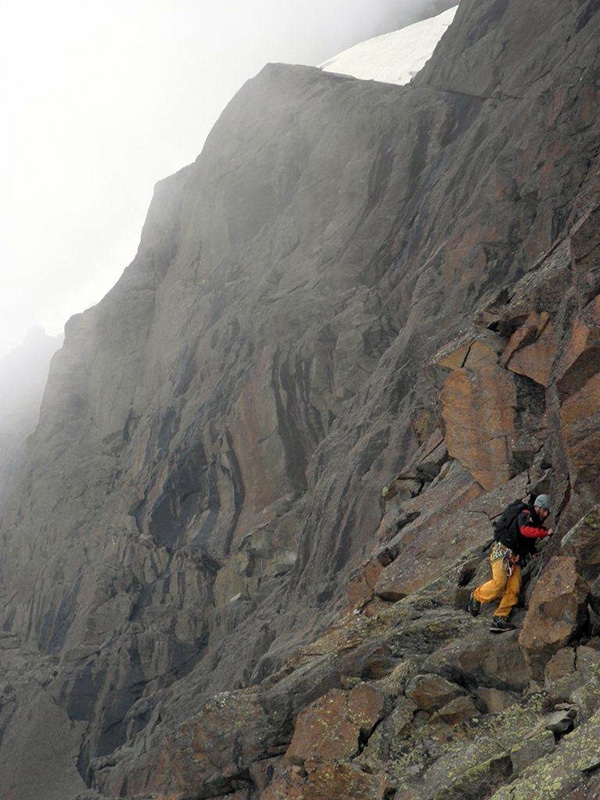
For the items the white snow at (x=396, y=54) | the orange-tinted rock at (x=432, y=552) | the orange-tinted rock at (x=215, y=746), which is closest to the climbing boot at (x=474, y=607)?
the orange-tinted rock at (x=432, y=552)

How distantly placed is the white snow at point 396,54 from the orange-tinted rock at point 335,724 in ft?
401

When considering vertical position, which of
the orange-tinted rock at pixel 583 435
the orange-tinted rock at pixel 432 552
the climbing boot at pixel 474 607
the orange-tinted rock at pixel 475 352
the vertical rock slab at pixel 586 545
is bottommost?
the orange-tinted rock at pixel 432 552

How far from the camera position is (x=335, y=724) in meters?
16.6

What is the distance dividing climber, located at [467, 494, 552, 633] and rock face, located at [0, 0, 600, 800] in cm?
52

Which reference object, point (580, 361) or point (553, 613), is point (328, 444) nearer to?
point (580, 361)

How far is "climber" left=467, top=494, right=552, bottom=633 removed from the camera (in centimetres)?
1575

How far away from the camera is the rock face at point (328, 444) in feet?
53.8

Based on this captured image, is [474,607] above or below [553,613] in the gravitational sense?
below

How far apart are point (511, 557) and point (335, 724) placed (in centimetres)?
545

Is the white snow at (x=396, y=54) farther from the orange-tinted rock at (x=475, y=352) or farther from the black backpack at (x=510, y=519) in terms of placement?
the black backpack at (x=510, y=519)

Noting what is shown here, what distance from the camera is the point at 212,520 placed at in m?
61.8

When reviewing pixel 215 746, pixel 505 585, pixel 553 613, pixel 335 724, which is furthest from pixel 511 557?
pixel 215 746

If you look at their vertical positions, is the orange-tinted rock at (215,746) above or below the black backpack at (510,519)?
below

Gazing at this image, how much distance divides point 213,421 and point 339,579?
1129 inches
